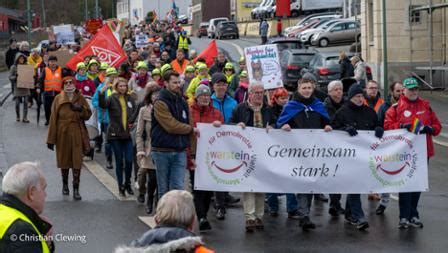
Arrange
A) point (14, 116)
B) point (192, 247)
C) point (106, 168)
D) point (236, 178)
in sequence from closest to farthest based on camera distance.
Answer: point (192, 247) < point (236, 178) < point (106, 168) < point (14, 116)

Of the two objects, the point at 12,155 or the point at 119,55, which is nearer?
the point at 12,155

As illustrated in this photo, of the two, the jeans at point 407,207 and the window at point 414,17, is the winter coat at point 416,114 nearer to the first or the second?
the jeans at point 407,207

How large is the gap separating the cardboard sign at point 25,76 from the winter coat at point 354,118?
1292 cm

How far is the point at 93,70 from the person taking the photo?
1786 cm

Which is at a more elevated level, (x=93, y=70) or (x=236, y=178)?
(x=93, y=70)

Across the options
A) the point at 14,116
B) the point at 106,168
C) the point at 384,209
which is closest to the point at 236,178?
the point at 384,209

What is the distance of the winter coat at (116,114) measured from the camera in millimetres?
12430

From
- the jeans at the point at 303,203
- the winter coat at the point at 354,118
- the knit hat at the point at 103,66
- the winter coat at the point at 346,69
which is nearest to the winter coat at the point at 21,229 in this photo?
the jeans at the point at 303,203

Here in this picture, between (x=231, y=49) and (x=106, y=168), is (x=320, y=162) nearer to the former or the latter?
(x=106, y=168)

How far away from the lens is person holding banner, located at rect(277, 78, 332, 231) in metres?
10.6

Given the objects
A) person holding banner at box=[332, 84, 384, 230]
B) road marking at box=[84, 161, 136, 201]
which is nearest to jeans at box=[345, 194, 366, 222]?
person holding banner at box=[332, 84, 384, 230]

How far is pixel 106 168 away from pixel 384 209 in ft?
18.2

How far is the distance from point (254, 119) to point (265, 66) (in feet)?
11.6

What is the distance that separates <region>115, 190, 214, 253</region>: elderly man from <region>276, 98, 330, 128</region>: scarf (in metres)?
5.95
